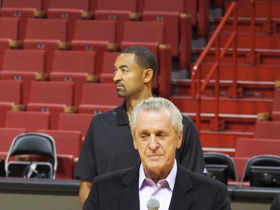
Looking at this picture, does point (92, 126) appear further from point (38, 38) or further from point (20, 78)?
point (38, 38)

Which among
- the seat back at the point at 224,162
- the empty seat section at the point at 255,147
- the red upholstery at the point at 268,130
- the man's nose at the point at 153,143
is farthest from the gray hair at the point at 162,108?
the red upholstery at the point at 268,130

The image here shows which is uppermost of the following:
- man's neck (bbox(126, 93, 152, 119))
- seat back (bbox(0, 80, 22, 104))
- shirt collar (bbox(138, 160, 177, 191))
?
seat back (bbox(0, 80, 22, 104))

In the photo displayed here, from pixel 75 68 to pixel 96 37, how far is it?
1.58 ft

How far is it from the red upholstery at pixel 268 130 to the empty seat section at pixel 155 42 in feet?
3.31

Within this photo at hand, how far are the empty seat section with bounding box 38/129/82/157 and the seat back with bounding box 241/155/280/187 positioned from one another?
137 centimetres

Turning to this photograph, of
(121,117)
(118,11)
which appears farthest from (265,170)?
(118,11)

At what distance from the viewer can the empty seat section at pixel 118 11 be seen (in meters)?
7.02

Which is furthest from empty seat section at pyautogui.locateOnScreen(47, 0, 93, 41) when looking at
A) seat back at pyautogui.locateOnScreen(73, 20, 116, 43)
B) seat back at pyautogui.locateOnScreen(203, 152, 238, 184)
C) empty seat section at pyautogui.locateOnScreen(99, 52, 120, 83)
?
seat back at pyautogui.locateOnScreen(203, 152, 238, 184)

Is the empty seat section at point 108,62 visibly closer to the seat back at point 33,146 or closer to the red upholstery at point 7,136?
the red upholstery at point 7,136

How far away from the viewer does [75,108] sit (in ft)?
20.4

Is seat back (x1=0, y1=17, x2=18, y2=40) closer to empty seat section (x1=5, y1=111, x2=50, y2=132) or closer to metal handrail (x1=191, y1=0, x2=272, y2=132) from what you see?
empty seat section (x1=5, y1=111, x2=50, y2=132)

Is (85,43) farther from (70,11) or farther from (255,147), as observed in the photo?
(255,147)

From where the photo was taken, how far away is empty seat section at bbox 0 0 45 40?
7.29 metres

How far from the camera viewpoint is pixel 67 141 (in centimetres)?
570
